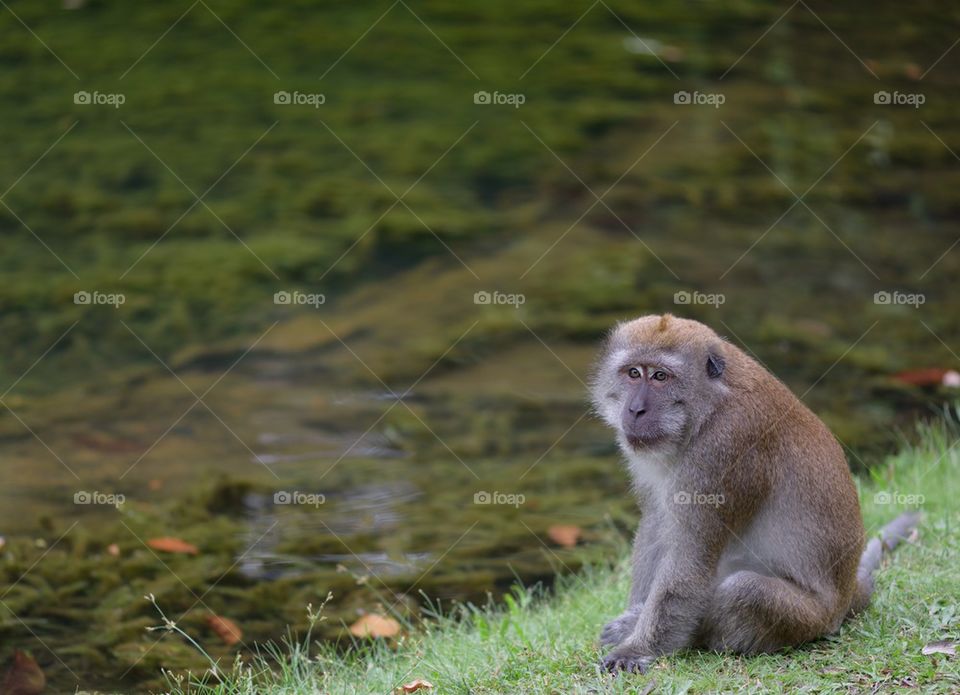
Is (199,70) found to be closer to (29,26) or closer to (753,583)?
(29,26)

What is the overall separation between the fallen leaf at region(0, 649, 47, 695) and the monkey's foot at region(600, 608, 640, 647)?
315 cm

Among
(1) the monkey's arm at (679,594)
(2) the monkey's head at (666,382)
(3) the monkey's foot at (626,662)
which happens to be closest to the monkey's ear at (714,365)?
(2) the monkey's head at (666,382)

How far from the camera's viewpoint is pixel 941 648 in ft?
17.8

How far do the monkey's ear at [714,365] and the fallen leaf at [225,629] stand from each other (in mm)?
3339

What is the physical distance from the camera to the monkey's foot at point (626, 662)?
5.45m

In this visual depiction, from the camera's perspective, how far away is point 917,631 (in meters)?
5.63

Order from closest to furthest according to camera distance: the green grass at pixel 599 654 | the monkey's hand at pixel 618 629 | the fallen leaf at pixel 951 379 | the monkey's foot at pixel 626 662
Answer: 1. the green grass at pixel 599 654
2. the monkey's foot at pixel 626 662
3. the monkey's hand at pixel 618 629
4. the fallen leaf at pixel 951 379

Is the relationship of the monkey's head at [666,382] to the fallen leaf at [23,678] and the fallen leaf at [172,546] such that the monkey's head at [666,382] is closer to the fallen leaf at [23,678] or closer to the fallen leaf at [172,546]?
the fallen leaf at [23,678]

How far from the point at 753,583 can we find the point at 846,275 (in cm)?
834

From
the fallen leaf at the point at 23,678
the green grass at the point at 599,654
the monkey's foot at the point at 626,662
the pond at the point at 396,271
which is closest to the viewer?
the green grass at the point at 599,654

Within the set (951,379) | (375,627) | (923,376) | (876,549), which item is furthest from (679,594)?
(923,376)

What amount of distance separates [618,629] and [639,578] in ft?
1.00

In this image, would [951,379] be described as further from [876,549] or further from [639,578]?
[639,578]

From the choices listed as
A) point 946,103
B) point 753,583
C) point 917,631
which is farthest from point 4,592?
point 946,103
